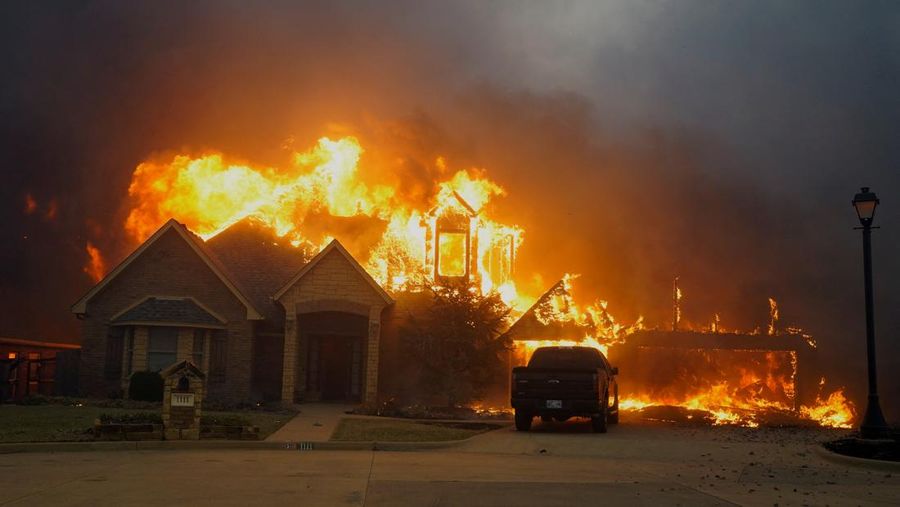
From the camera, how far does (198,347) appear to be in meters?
27.7

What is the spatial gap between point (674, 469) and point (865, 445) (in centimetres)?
426

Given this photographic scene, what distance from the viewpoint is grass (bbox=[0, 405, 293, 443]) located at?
15.9 metres

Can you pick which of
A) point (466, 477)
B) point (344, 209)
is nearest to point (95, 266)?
point (344, 209)

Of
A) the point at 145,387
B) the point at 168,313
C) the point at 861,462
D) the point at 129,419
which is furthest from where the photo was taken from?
the point at 168,313

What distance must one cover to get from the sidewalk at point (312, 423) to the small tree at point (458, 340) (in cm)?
293

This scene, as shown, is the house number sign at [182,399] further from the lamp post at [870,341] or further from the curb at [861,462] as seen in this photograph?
the lamp post at [870,341]

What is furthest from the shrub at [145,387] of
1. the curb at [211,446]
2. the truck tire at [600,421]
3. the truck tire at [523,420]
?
the truck tire at [600,421]

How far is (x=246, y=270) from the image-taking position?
106 feet

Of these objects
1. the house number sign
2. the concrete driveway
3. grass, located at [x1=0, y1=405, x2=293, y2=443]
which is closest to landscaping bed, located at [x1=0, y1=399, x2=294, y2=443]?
grass, located at [x1=0, y1=405, x2=293, y2=443]

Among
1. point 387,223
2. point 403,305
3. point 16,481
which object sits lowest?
point 16,481

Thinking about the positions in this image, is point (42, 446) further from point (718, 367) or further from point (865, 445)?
point (718, 367)

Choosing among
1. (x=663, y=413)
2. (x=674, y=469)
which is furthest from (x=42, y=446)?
(x=663, y=413)

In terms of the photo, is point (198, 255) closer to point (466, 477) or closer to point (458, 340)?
point (458, 340)

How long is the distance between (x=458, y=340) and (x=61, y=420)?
39.7 ft
